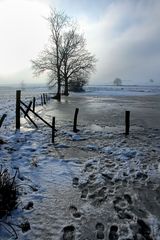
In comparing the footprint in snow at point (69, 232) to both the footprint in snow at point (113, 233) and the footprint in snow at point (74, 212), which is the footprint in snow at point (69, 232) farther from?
the footprint in snow at point (113, 233)

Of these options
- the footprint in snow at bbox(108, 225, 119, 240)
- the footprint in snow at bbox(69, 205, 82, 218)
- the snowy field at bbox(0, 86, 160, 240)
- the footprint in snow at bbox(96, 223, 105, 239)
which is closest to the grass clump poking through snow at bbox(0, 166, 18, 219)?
the snowy field at bbox(0, 86, 160, 240)

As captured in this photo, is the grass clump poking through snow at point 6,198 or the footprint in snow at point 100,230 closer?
the footprint in snow at point 100,230

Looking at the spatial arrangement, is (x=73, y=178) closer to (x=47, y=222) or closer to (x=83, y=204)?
(x=83, y=204)

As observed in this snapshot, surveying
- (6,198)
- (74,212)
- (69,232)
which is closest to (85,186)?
(74,212)

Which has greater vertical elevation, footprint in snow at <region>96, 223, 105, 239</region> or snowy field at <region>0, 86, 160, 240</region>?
snowy field at <region>0, 86, 160, 240</region>

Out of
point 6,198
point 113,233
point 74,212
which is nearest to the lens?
point 113,233

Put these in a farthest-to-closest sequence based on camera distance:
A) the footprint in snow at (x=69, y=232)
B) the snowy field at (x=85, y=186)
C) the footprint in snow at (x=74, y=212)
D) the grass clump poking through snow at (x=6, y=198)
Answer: the footprint in snow at (x=74, y=212), the grass clump poking through snow at (x=6, y=198), the snowy field at (x=85, y=186), the footprint in snow at (x=69, y=232)

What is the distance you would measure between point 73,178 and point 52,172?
676 millimetres

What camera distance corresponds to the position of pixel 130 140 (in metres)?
11.1

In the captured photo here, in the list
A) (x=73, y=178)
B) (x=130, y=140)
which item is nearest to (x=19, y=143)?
(x=73, y=178)

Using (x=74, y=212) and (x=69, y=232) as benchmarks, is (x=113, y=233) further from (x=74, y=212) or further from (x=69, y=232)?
(x=74, y=212)

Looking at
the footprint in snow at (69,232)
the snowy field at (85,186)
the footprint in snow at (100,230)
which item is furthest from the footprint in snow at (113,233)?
the footprint in snow at (69,232)

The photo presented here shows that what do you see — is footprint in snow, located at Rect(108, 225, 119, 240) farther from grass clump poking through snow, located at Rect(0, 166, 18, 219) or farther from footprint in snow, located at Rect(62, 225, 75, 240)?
grass clump poking through snow, located at Rect(0, 166, 18, 219)

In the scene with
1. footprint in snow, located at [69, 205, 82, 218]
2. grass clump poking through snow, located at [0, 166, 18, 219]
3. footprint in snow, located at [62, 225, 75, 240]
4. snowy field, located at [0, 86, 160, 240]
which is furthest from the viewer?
footprint in snow, located at [69, 205, 82, 218]
